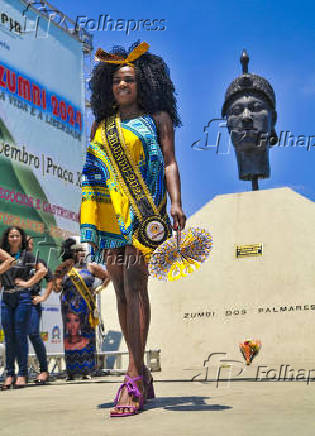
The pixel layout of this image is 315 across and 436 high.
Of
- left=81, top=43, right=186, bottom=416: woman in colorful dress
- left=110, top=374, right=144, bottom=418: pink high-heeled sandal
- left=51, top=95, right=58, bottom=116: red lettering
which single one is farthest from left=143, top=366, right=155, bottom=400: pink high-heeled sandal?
left=51, top=95, right=58, bottom=116: red lettering

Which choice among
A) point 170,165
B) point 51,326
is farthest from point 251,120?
point 170,165

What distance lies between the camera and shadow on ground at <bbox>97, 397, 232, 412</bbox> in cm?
242

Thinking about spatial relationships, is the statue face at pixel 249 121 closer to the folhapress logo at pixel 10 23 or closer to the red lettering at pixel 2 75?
the red lettering at pixel 2 75

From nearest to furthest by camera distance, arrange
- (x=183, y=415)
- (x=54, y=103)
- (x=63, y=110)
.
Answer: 1. (x=183, y=415)
2. (x=54, y=103)
3. (x=63, y=110)

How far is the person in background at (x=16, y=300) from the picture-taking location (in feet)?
16.2

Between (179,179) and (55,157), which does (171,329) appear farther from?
(179,179)

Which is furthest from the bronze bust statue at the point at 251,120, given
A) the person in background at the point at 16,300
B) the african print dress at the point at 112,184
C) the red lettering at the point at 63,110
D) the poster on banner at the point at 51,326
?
the african print dress at the point at 112,184

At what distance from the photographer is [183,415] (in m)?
2.22

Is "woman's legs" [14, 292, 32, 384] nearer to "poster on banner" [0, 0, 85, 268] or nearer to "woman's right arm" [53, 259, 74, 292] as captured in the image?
"woman's right arm" [53, 259, 74, 292]

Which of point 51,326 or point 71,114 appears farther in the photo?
point 71,114

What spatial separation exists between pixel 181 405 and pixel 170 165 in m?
1.04

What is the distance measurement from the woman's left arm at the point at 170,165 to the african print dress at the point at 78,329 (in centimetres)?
323

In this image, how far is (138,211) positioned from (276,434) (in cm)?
124

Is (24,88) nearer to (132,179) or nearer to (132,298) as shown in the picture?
(132,179)
